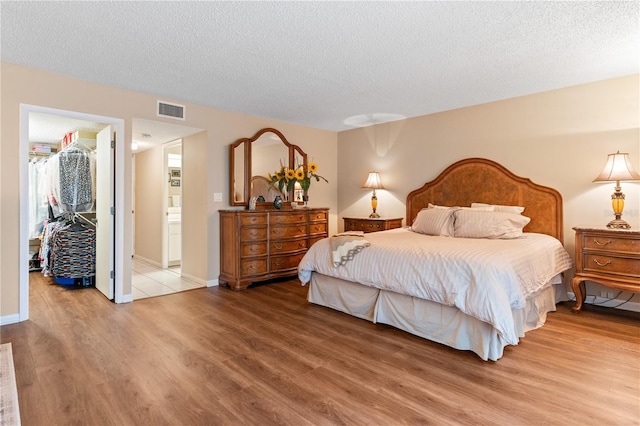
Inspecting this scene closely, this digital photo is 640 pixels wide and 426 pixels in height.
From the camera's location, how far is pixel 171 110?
4.14 meters

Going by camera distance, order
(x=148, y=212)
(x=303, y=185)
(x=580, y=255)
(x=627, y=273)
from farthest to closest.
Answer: (x=148, y=212), (x=303, y=185), (x=580, y=255), (x=627, y=273)

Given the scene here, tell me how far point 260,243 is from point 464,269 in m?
2.77

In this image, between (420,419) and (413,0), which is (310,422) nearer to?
(420,419)

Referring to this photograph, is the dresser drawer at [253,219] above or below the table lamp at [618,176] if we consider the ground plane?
below

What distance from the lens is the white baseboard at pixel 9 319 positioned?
307cm

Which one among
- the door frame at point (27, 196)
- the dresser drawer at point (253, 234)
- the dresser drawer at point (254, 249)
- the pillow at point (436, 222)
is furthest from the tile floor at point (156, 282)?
the pillow at point (436, 222)

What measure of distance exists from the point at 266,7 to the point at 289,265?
3394 millimetres

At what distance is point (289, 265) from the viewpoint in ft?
15.9

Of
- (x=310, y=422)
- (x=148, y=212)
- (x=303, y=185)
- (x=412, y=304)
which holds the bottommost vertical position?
(x=310, y=422)

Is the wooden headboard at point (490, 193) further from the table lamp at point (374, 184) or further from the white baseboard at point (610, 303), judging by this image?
the white baseboard at point (610, 303)

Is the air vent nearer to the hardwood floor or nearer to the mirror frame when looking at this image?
the mirror frame

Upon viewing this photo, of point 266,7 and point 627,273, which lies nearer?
point 266,7

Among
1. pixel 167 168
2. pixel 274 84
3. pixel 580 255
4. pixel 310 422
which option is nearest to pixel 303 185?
pixel 274 84

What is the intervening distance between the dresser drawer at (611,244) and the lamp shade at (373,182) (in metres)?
2.74
